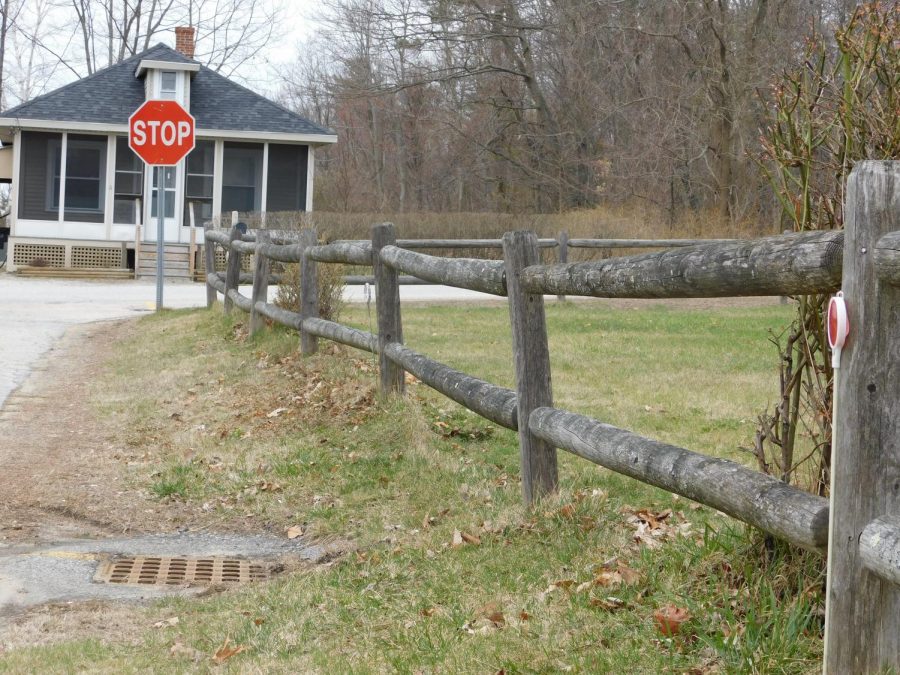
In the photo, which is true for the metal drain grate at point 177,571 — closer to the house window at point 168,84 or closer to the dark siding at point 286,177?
the house window at point 168,84

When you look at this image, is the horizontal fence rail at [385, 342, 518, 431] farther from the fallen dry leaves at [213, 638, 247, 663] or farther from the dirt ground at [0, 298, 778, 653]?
the fallen dry leaves at [213, 638, 247, 663]

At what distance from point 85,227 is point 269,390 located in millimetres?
21816

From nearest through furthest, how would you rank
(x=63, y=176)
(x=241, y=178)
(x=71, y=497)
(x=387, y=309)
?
(x=71, y=497)
(x=387, y=309)
(x=63, y=176)
(x=241, y=178)

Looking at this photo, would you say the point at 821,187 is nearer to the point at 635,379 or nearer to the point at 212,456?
the point at 212,456

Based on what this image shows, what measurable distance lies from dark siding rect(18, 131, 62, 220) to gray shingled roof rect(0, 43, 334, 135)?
95 centimetres

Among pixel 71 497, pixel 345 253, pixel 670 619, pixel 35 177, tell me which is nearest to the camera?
pixel 670 619

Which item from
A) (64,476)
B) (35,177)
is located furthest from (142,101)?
(64,476)

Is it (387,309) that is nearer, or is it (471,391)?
(471,391)

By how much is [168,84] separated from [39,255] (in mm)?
5445

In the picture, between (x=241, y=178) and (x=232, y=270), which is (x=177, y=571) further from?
(x=241, y=178)

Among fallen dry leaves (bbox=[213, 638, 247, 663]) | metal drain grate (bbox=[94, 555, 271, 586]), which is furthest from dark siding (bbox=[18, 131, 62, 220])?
fallen dry leaves (bbox=[213, 638, 247, 663])

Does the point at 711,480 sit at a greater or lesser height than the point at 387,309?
lesser

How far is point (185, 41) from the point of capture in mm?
33969

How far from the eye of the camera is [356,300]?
19.5 m
